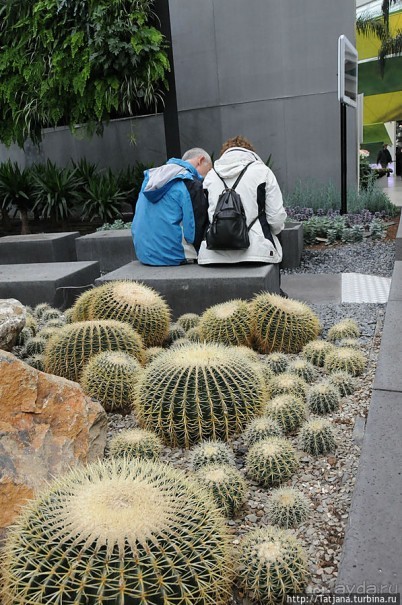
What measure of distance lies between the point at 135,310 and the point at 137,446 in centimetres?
157

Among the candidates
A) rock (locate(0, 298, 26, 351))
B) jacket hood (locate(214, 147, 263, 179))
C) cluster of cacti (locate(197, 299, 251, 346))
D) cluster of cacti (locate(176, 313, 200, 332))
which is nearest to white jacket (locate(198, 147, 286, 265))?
jacket hood (locate(214, 147, 263, 179))

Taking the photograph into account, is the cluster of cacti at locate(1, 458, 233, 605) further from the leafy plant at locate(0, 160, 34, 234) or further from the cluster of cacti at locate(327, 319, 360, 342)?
the leafy plant at locate(0, 160, 34, 234)

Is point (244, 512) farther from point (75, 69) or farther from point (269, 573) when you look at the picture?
point (75, 69)

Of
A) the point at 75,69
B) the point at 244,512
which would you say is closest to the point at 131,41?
the point at 75,69

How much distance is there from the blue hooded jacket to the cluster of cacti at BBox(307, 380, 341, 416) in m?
2.56

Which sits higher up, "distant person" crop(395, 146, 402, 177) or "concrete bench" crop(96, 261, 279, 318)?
"distant person" crop(395, 146, 402, 177)

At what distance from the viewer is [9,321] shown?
3762 mm

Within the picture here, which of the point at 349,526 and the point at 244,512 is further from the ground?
the point at 349,526

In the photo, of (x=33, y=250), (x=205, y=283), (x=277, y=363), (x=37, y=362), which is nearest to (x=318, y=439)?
(x=277, y=363)

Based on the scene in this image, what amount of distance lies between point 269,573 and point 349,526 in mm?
295

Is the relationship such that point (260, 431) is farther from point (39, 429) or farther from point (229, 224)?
point (229, 224)

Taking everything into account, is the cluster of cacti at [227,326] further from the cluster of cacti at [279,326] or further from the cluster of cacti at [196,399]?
the cluster of cacti at [196,399]

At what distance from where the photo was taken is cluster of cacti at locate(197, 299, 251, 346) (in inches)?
152

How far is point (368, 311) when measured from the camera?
4836mm
